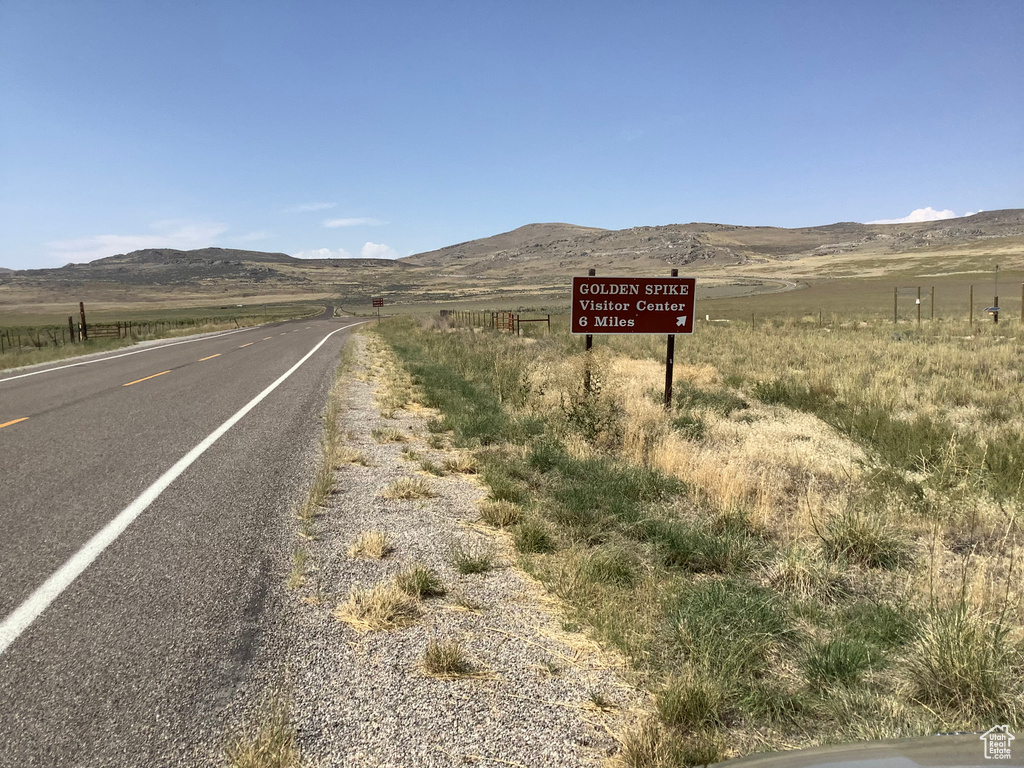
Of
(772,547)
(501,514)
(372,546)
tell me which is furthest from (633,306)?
(372,546)

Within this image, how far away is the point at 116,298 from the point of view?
159500 mm

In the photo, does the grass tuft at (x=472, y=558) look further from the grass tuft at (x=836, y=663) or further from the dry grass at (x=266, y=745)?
the grass tuft at (x=836, y=663)

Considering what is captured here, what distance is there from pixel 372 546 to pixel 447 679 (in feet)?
5.28

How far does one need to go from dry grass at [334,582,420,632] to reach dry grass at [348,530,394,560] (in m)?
0.61

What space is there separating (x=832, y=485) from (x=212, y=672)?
5.66 m

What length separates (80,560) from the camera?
4027mm

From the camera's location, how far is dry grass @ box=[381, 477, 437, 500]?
18.2 feet

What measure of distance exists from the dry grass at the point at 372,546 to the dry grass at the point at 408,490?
1087mm

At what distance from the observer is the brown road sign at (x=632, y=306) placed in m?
9.52

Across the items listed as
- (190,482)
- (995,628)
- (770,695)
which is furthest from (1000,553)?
(190,482)

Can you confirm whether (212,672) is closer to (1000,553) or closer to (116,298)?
(1000,553)

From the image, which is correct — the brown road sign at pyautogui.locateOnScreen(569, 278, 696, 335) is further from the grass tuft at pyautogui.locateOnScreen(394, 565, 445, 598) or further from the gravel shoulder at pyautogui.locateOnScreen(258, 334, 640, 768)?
the grass tuft at pyautogui.locateOnScreen(394, 565, 445, 598)

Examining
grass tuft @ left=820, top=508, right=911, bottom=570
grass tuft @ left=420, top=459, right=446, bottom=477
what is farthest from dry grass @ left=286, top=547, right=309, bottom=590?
grass tuft @ left=820, top=508, right=911, bottom=570

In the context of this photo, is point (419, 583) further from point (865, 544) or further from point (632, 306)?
point (632, 306)
